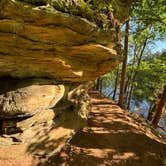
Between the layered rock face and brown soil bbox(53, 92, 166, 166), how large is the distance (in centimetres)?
62

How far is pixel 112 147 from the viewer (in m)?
10.6

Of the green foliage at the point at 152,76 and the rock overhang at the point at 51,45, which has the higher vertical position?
the rock overhang at the point at 51,45

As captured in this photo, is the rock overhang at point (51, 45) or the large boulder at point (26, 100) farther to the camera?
the large boulder at point (26, 100)

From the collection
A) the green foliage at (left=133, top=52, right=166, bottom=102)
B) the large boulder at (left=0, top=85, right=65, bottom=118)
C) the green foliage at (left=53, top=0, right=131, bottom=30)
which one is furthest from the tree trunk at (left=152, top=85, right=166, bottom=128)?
the large boulder at (left=0, top=85, right=65, bottom=118)

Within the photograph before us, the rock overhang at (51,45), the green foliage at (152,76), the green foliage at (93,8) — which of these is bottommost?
the green foliage at (152,76)

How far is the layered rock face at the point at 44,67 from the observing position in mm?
6781

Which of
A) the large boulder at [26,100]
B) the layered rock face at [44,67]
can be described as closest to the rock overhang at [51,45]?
the layered rock face at [44,67]

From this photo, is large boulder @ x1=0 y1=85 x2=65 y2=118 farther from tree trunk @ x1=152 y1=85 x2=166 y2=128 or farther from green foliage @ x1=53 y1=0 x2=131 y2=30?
tree trunk @ x1=152 y1=85 x2=166 y2=128

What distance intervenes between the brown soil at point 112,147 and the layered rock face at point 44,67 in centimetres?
62

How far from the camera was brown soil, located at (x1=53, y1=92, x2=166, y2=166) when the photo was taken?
9.55 metres

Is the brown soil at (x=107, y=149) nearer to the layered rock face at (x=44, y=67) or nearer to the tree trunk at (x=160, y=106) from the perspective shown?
the layered rock face at (x=44, y=67)

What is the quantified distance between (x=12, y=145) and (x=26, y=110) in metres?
1.25

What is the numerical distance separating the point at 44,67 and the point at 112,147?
14.9ft

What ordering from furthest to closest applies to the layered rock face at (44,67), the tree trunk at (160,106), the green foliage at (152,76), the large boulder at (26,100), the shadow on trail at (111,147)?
the green foliage at (152,76)
the tree trunk at (160,106)
the shadow on trail at (111,147)
the large boulder at (26,100)
the layered rock face at (44,67)
